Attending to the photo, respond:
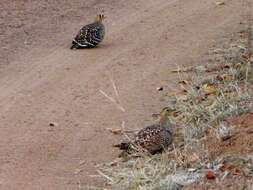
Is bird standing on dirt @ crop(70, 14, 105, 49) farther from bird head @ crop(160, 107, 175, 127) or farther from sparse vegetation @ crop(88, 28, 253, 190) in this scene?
bird head @ crop(160, 107, 175, 127)

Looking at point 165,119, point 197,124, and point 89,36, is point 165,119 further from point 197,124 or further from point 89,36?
point 89,36

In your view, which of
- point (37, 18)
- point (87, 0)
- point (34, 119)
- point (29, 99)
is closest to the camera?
point (34, 119)

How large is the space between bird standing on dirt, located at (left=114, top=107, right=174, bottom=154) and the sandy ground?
32 centimetres

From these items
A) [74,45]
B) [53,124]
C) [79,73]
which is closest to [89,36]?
[74,45]

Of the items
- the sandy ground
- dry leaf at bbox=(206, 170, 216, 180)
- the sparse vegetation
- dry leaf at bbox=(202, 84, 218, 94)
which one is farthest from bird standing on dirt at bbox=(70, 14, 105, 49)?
dry leaf at bbox=(206, 170, 216, 180)

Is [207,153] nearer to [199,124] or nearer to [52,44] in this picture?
[199,124]

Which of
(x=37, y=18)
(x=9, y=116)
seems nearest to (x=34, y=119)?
(x=9, y=116)

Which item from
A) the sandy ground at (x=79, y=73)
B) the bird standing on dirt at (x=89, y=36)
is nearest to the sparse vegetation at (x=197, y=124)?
the sandy ground at (x=79, y=73)

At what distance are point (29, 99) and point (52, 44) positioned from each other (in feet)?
8.47

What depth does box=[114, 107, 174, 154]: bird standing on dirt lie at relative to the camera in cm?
824

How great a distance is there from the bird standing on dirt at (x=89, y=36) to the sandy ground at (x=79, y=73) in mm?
108

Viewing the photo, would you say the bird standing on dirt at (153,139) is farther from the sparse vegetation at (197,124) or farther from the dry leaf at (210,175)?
the dry leaf at (210,175)

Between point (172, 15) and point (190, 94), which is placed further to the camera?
point (172, 15)

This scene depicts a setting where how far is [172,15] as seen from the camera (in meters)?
14.1
